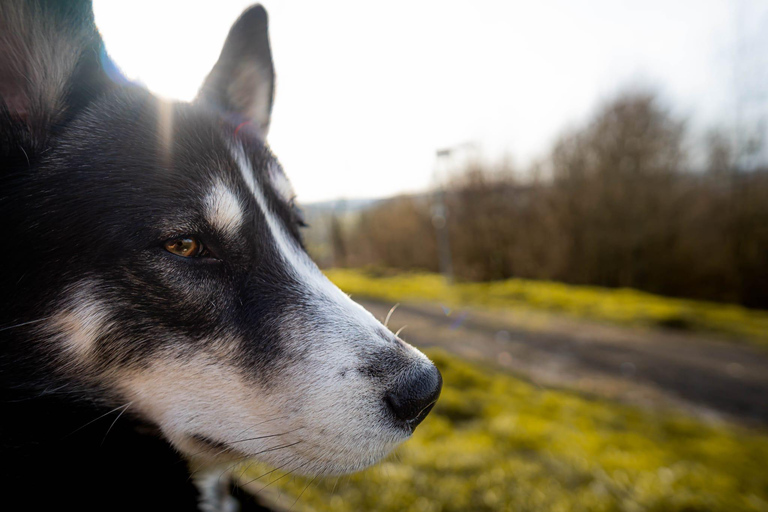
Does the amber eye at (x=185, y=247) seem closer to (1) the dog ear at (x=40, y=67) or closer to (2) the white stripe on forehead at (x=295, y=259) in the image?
(2) the white stripe on forehead at (x=295, y=259)

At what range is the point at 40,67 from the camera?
1.13 meters

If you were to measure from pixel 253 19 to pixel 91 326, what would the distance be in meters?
1.24

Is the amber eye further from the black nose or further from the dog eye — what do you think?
the black nose

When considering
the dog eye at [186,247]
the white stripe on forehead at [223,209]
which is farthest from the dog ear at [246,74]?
the dog eye at [186,247]

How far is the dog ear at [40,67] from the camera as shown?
1.04 meters

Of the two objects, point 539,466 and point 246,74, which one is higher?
point 246,74

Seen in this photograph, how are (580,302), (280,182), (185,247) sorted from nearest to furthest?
(185,247) → (280,182) → (580,302)

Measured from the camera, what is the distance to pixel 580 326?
1091 centimetres

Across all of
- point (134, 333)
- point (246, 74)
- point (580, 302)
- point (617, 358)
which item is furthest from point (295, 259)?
point (580, 302)

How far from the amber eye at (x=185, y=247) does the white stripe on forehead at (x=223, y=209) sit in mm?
82

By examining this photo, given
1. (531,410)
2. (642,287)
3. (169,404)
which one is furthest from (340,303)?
(642,287)

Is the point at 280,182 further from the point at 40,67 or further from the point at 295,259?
the point at 40,67

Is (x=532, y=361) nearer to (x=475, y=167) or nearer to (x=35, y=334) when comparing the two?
(x=475, y=167)

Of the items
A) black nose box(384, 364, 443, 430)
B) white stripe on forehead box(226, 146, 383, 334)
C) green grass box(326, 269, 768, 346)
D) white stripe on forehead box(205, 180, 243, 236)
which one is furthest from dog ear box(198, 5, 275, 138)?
green grass box(326, 269, 768, 346)
